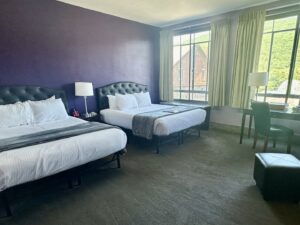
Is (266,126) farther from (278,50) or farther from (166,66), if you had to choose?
(166,66)

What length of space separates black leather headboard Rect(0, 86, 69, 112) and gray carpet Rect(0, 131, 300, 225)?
1742mm

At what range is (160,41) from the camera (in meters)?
5.59

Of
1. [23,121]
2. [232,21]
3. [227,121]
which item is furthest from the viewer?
[227,121]

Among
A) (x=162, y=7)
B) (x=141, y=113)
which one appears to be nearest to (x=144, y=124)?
(x=141, y=113)

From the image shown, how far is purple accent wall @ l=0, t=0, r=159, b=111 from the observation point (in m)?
3.13

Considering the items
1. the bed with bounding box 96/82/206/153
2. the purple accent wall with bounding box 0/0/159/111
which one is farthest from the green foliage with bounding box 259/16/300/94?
the purple accent wall with bounding box 0/0/159/111

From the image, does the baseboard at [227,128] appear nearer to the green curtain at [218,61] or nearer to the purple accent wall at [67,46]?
the green curtain at [218,61]

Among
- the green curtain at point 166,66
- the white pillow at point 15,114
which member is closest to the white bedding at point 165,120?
the white pillow at point 15,114

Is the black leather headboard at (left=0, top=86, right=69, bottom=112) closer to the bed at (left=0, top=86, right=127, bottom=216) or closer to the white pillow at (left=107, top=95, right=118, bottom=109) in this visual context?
the bed at (left=0, top=86, right=127, bottom=216)

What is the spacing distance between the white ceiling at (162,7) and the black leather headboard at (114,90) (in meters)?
1.68

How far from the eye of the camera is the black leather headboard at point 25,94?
10.2 feet

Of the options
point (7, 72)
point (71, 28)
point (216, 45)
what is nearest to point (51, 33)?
point (71, 28)

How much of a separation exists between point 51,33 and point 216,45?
3.67m

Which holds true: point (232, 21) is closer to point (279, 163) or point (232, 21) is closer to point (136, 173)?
point (279, 163)
